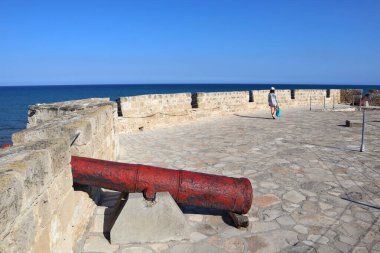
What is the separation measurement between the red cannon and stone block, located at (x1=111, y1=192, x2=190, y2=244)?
3.8 inches

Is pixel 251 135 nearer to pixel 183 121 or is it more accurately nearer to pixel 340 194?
pixel 183 121

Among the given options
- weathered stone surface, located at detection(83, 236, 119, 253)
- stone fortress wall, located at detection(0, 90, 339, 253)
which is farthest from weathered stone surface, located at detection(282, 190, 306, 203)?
stone fortress wall, located at detection(0, 90, 339, 253)

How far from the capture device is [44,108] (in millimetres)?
6543

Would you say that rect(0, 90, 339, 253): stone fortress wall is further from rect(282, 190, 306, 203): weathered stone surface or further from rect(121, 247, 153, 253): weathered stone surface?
rect(282, 190, 306, 203): weathered stone surface

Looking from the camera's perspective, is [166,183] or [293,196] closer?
[166,183]

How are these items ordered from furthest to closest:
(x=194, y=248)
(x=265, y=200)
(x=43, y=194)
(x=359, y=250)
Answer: (x=265, y=200), (x=194, y=248), (x=359, y=250), (x=43, y=194)

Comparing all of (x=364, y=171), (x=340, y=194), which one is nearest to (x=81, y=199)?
(x=340, y=194)

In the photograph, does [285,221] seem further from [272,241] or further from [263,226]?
[272,241]

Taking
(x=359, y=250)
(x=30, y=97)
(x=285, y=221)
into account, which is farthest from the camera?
(x=30, y=97)

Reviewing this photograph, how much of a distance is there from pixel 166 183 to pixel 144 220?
447 millimetres

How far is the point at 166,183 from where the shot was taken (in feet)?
11.6

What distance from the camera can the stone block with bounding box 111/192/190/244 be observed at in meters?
3.43

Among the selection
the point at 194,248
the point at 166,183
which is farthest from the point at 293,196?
the point at 166,183

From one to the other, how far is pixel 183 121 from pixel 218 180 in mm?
9834
